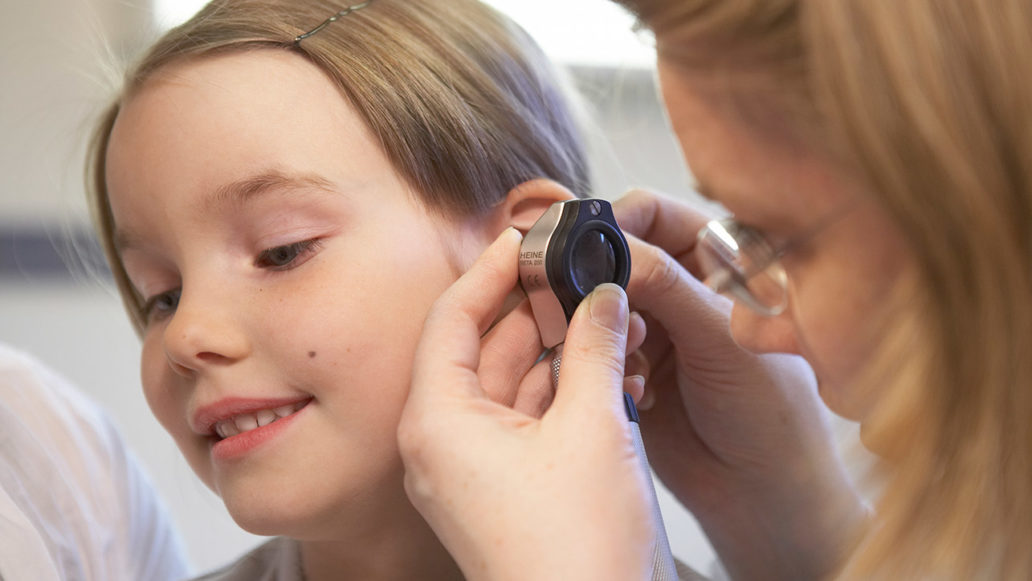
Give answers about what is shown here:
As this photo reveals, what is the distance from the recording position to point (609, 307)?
0.84 meters

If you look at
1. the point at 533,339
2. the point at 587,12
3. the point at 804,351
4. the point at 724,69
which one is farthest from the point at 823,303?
the point at 587,12

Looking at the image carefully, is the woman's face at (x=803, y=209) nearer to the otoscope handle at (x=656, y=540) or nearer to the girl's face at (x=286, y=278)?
the otoscope handle at (x=656, y=540)

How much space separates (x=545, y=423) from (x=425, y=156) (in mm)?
371

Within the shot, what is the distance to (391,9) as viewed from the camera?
109 centimetres

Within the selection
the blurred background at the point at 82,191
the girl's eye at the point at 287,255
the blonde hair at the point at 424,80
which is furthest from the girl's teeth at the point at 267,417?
the blurred background at the point at 82,191

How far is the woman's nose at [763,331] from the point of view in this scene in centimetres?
82

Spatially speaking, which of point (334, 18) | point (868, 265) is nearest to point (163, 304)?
point (334, 18)

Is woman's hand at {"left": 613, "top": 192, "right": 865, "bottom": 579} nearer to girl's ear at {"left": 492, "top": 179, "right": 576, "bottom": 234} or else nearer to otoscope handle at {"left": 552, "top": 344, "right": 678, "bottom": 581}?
girl's ear at {"left": 492, "top": 179, "right": 576, "bottom": 234}

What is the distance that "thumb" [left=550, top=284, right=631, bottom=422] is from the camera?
0.76 meters

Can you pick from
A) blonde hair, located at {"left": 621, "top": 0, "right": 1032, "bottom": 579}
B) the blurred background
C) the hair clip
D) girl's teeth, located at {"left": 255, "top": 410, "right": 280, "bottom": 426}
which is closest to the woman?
blonde hair, located at {"left": 621, "top": 0, "right": 1032, "bottom": 579}

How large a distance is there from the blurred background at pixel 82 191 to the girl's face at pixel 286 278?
0.85 meters

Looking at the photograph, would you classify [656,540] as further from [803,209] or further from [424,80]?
[424,80]

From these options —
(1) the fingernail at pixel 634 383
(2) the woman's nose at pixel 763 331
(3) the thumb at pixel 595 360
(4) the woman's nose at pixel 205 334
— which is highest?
(4) the woman's nose at pixel 205 334

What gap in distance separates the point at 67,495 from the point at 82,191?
0.80 meters
